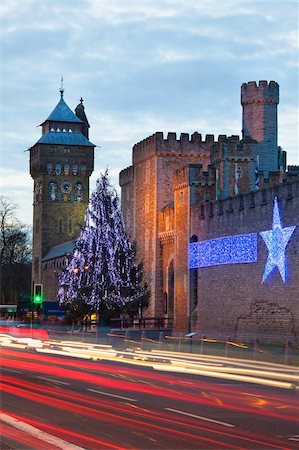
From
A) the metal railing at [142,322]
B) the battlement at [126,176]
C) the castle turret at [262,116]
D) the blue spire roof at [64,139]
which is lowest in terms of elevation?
the metal railing at [142,322]

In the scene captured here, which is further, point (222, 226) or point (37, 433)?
point (222, 226)

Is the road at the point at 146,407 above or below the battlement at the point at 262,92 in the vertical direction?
below

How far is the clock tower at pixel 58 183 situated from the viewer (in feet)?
393

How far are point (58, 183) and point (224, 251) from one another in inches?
2799

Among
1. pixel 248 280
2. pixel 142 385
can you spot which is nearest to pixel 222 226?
pixel 248 280

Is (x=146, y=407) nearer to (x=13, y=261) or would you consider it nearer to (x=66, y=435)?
(x=66, y=435)

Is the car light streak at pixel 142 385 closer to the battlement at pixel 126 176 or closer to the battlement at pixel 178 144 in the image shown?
the battlement at pixel 178 144

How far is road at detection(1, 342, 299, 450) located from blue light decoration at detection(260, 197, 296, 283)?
16.3m

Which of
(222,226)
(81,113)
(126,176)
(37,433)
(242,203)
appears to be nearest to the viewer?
(37,433)

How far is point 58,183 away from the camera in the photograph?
122188 millimetres

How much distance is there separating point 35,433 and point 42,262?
102 meters

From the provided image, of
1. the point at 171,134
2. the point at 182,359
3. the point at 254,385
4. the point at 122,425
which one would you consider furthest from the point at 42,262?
the point at 122,425

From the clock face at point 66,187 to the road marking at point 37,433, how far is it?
105 meters

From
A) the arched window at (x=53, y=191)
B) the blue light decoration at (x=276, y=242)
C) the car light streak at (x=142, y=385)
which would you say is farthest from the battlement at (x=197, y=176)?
the arched window at (x=53, y=191)
